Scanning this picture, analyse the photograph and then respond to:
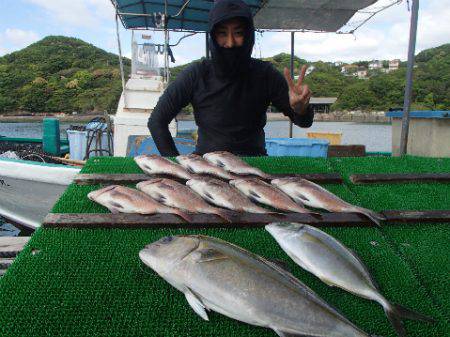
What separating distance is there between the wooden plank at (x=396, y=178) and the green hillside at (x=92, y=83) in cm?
2536

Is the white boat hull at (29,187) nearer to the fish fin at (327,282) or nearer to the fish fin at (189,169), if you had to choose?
the fish fin at (189,169)

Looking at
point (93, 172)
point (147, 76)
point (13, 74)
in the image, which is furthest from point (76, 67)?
point (93, 172)

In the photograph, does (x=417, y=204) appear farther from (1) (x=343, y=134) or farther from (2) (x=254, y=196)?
(1) (x=343, y=134)

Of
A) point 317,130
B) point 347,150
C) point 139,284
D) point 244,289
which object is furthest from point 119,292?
point 317,130

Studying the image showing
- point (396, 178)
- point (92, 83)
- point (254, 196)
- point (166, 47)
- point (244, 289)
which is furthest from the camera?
point (92, 83)

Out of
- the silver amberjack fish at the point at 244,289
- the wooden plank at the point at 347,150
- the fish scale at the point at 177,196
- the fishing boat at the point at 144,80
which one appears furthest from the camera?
the wooden plank at the point at 347,150

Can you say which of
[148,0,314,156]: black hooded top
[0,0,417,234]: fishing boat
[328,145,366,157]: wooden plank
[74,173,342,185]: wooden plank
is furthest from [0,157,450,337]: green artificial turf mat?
[328,145,366,157]: wooden plank

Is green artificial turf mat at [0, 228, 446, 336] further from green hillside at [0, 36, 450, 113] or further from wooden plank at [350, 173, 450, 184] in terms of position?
green hillside at [0, 36, 450, 113]

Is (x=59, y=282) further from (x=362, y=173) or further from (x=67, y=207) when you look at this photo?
(x=362, y=173)

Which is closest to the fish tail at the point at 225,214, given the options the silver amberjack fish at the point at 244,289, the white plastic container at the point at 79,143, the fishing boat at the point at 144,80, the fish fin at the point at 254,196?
the fish fin at the point at 254,196

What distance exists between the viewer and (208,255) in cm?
142

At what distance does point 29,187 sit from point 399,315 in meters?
5.27

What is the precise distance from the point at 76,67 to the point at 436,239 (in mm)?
41517

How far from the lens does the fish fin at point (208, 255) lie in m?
1.40
